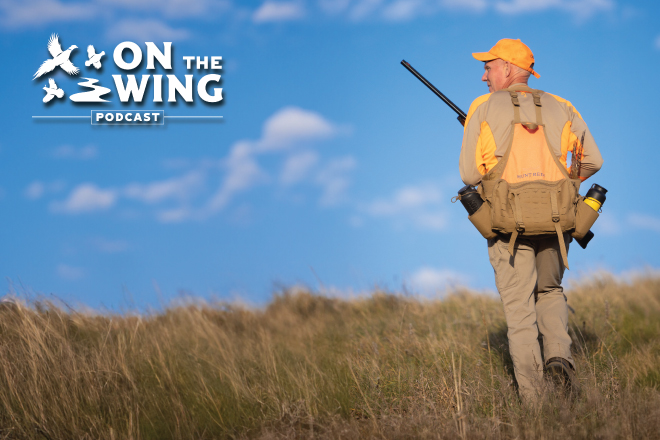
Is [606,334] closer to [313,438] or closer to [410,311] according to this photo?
[410,311]

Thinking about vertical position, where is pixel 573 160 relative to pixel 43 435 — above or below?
above

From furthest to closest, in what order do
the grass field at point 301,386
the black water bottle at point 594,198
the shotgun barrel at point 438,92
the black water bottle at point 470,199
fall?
the shotgun barrel at point 438,92
the black water bottle at point 594,198
the black water bottle at point 470,199
the grass field at point 301,386

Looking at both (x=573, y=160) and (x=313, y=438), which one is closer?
(x=313, y=438)

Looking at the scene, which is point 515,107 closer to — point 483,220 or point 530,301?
point 483,220

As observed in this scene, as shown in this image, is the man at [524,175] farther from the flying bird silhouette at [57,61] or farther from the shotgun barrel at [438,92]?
the flying bird silhouette at [57,61]

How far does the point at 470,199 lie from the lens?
4.21 metres

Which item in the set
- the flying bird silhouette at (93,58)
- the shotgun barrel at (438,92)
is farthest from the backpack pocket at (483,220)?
the flying bird silhouette at (93,58)

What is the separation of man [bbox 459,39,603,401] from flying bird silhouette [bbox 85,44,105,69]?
25.7ft

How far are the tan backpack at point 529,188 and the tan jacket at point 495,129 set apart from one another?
0.06 m

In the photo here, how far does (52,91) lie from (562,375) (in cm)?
976

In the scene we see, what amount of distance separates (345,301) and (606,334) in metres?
4.71

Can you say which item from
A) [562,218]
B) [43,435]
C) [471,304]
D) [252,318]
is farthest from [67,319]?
[471,304]

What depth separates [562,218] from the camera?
163 inches

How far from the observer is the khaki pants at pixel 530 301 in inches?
167
